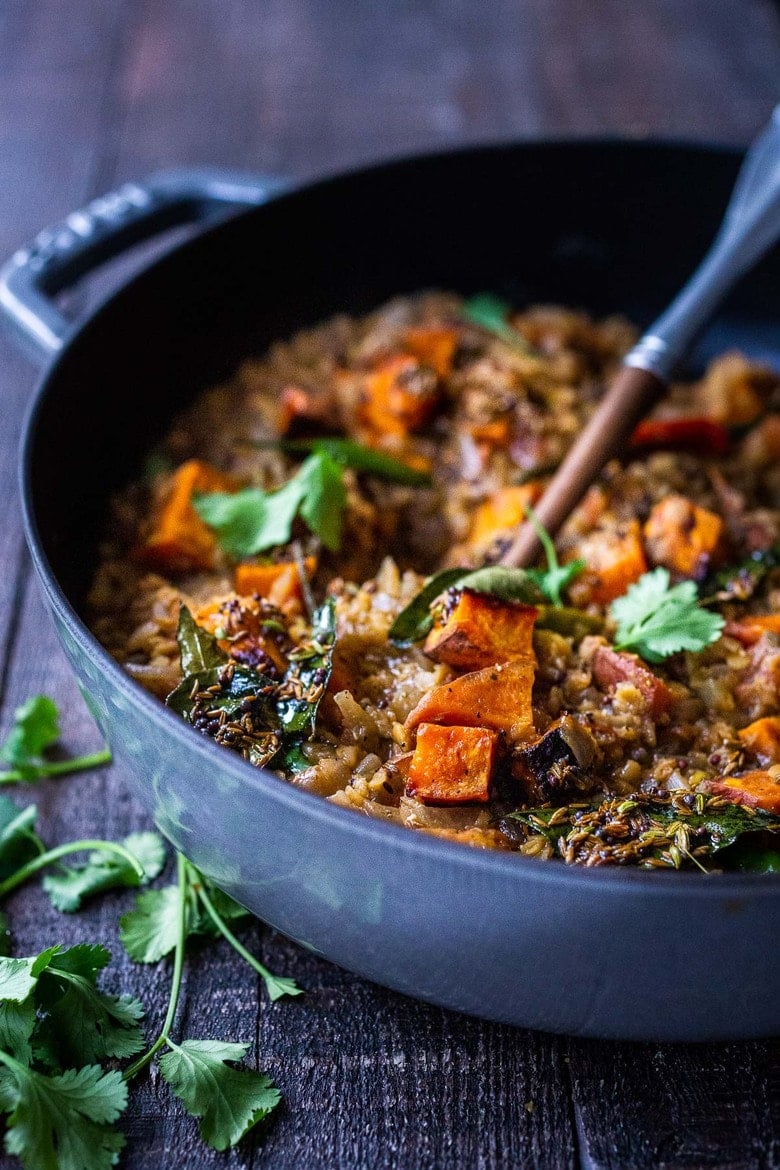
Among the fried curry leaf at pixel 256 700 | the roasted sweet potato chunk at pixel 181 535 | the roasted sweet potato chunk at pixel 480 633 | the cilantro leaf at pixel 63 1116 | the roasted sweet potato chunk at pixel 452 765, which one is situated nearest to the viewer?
the cilantro leaf at pixel 63 1116

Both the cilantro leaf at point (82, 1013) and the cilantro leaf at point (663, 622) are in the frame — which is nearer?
the cilantro leaf at point (82, 1013)

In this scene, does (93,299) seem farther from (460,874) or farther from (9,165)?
(460,874)

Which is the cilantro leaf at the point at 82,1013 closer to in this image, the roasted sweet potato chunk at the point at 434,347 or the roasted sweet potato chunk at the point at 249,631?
the roasted sweet potato chunk at the point at 249,631

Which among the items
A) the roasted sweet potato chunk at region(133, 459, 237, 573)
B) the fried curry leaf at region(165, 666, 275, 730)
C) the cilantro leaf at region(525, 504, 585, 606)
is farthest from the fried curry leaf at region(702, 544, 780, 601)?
the roasted sweet potato chunk at region(133, 459, 237, 573)

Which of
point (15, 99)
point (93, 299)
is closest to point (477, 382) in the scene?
point (93, 299)

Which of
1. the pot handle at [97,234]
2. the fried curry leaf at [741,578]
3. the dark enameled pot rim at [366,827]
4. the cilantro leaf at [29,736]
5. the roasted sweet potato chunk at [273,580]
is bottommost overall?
the fried curry leaf at [741,578]

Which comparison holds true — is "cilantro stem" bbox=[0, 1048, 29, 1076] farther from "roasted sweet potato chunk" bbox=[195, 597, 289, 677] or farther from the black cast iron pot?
"roasted sweet potato chunk" bbox=[195, 597, 289, 677]

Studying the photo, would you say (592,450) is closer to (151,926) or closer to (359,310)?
(359,310)

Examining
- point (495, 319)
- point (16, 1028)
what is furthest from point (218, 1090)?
point (495, 319)

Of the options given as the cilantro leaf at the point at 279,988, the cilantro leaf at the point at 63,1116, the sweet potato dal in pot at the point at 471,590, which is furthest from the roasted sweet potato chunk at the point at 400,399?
the cilantro leaf at the point at 63,1116
